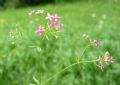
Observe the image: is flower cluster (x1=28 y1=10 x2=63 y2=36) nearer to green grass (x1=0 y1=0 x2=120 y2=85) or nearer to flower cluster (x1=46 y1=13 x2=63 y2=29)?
flower cluster (x1=46 y1=13 x2=63 y2=29)

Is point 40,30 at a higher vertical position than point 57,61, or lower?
higher

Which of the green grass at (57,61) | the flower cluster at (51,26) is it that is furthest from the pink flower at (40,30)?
the green grass at (57,61)

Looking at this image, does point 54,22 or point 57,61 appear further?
point 57,61

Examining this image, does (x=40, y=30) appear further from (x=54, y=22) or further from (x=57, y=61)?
(x=57, y=61)

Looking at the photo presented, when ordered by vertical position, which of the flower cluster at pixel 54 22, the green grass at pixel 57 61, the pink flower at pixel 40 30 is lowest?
the green grass at pixel 57 61

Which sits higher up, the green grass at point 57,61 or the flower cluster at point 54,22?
the flower cluster at point 54,22

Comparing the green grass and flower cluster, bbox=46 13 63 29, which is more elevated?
flower cluster, bbox=46 13 63 29

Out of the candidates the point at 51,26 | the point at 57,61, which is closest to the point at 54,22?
the point at 51,26

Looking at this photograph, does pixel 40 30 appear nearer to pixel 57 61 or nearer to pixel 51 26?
pixel 51 26

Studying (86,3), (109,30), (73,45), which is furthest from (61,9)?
(73,45)

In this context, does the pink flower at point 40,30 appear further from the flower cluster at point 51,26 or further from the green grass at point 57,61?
the green grass at point 57,61

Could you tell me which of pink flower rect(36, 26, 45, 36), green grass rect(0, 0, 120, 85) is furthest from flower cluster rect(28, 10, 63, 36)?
green grass rect(0, 0, 120, 85)
